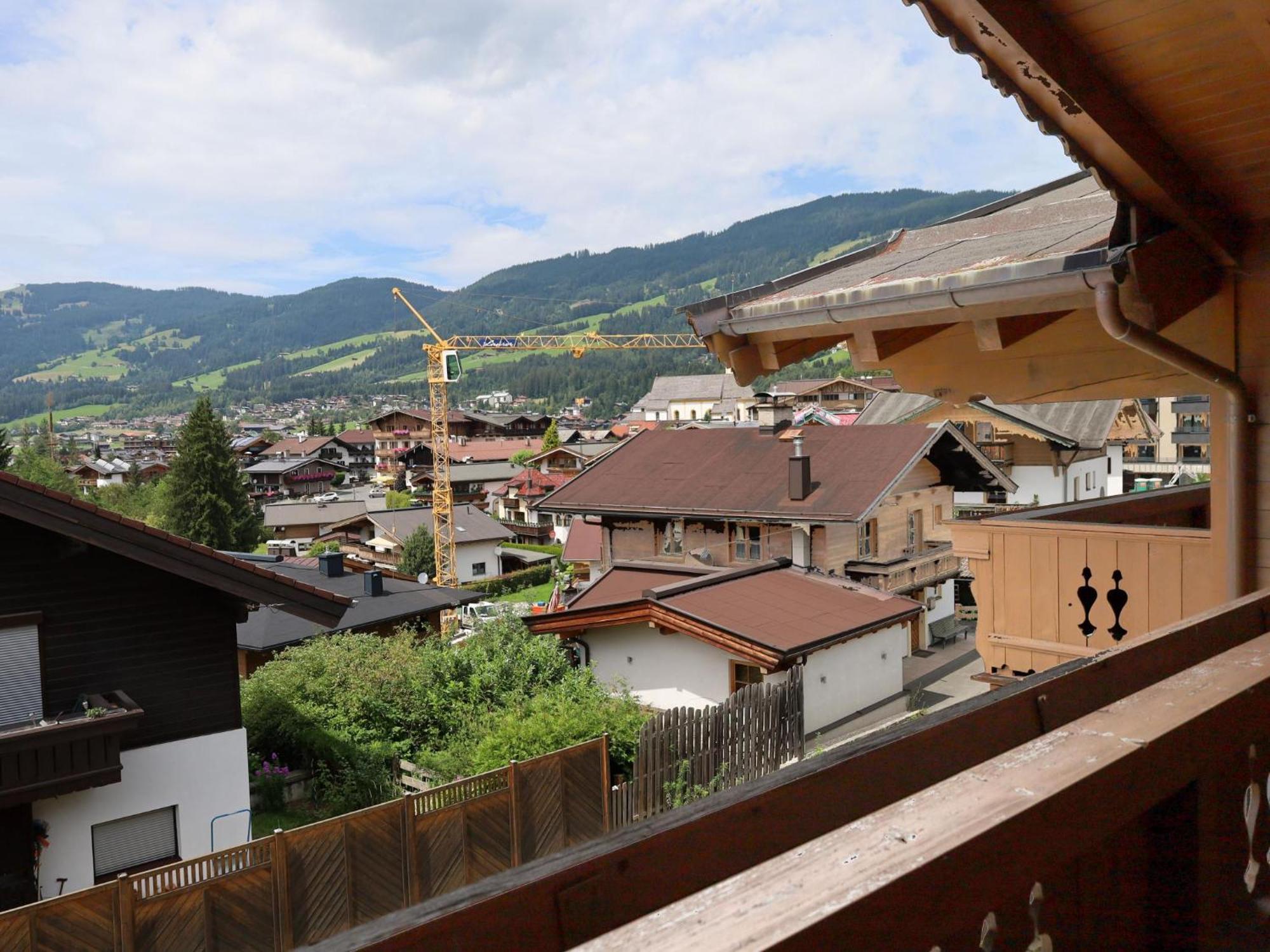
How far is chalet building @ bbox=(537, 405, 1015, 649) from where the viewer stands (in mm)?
22969

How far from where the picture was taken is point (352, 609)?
2403cm

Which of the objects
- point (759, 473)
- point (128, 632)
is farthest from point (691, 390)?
point (128, 632)

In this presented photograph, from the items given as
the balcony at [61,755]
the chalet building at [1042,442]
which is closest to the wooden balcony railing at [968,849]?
the balcony at [61,755]

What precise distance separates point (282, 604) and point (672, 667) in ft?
25.2

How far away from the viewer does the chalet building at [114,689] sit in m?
8.55

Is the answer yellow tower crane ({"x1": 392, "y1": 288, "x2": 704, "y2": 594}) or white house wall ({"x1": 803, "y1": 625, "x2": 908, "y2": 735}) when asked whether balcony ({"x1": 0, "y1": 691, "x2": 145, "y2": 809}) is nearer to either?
white house wall ({"x1": 803, "y1": 625, "x2": 908, "y2": 735})

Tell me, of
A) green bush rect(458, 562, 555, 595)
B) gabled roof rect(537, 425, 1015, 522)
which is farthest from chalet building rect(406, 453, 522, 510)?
gabled roof rect(537, 425, 1015, 522)

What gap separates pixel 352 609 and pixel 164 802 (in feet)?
47.9

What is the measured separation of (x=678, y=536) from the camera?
976 inches

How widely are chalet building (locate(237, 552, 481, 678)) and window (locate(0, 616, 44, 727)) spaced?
10.9m

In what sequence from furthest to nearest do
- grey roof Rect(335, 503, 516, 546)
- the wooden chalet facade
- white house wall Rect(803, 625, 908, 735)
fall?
grey roof Rect(335, 503, 516, 546)
white house wall Rect(803, 625, 908, 735)
the wooden chalet facade

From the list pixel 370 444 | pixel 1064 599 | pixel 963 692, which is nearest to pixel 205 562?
pixel 1064 599

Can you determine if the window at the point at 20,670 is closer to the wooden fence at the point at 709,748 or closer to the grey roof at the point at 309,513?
the wooden fence at the point at 709,748

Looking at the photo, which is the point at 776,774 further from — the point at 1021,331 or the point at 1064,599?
the point at 1064,599
